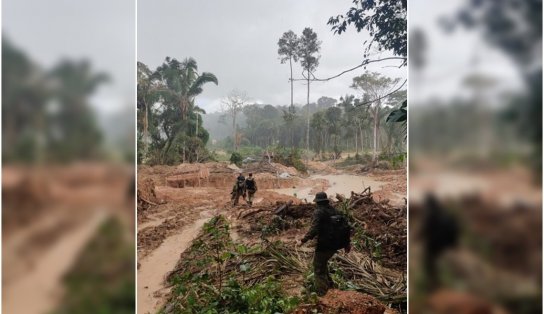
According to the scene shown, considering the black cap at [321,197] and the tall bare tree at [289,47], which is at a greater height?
the tall bare tree at [289,47]

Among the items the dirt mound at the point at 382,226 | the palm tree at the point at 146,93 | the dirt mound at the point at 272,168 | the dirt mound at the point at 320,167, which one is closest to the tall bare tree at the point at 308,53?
the dirt mound at the point at 320,167

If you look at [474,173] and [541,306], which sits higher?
[474,173]

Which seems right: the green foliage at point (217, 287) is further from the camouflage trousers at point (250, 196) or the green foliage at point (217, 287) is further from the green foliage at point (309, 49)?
the green foliage at point (309, 49)

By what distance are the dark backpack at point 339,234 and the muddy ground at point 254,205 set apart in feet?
0.38

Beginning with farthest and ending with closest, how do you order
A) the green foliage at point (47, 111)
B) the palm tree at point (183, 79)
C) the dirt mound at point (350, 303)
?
the palm tree at point (183, 79), the dirt mound at point (350, 303), the green foliage at point (47, 111)

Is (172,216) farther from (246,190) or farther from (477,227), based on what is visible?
(477,227)

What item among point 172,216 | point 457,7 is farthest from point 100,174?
point 457,7

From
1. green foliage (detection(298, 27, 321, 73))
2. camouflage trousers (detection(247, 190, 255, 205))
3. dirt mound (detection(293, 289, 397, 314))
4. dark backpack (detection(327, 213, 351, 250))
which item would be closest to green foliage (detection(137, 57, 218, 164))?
camouflage trousers (detection(247, 190, 255, 205))

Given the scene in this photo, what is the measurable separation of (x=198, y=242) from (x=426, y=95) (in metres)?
1.84

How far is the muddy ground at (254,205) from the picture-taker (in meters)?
2.51

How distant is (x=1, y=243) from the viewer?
2.12 meters

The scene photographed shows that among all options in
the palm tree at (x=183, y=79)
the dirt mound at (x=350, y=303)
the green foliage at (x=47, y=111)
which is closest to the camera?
the green foliage at (x=47, y=111)

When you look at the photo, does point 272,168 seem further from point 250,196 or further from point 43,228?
point 43,228

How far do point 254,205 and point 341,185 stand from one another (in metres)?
0.65
